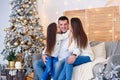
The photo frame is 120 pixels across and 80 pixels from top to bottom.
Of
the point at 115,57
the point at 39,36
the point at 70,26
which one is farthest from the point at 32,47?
the point at 115,57

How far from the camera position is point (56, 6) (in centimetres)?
633

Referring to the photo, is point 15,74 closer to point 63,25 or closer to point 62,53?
point 62,53

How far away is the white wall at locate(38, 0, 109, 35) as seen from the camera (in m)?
5.82

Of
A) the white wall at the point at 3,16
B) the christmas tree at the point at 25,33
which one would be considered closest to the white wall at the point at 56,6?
the christmas tree at the point at 25,33

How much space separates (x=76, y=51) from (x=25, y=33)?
2.09m

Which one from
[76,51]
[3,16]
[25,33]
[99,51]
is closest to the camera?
[76,51]

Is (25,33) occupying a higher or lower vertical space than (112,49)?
higher

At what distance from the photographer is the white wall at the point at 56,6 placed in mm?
5824

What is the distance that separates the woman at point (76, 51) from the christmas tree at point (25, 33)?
1.75 m

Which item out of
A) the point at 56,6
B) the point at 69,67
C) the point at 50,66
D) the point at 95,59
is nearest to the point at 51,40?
the point at 50,66

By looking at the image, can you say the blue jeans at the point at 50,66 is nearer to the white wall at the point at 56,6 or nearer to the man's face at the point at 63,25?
the man's face at the point at 63,25

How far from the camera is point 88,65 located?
3828mm

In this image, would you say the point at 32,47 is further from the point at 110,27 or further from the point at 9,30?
the point at 110,27

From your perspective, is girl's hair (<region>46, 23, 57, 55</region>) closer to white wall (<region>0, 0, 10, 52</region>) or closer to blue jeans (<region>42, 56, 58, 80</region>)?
blue jeans (<region>42, 56, 58, 80</region>)
